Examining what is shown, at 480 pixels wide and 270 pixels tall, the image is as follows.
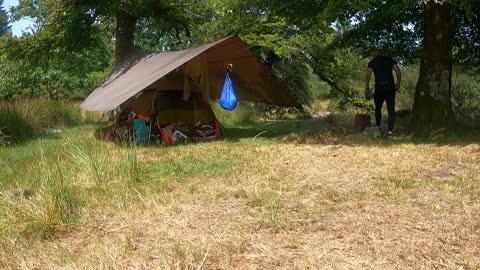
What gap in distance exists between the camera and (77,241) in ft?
11.2

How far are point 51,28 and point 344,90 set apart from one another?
878 cm

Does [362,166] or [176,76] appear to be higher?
[176,76]

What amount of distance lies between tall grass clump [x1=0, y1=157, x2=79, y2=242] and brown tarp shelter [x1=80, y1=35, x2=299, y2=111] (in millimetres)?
4050

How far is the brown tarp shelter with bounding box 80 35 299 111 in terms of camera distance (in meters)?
8.48

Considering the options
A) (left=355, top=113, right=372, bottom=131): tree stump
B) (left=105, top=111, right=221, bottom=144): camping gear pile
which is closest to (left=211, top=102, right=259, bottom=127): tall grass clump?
(left=105, top=111, right=221, bottom=144): camping gear pile

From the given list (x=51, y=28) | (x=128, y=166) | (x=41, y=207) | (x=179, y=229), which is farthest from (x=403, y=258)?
(x=51, y=28)

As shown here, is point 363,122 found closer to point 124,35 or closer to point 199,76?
point 199,76

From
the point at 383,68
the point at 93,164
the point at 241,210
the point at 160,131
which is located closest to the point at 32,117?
the point at 160,131

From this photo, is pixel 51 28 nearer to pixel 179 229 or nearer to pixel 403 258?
pixel 179 229

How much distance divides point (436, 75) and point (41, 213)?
651 centimetres

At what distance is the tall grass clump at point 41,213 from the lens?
3557 mm

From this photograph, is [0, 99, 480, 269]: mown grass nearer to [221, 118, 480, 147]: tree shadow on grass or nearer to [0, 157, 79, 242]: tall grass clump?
[0, 157, 79, 242]: tall grass clump

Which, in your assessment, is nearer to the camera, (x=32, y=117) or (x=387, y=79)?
(x=387, y=79)

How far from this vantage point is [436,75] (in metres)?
7.80
